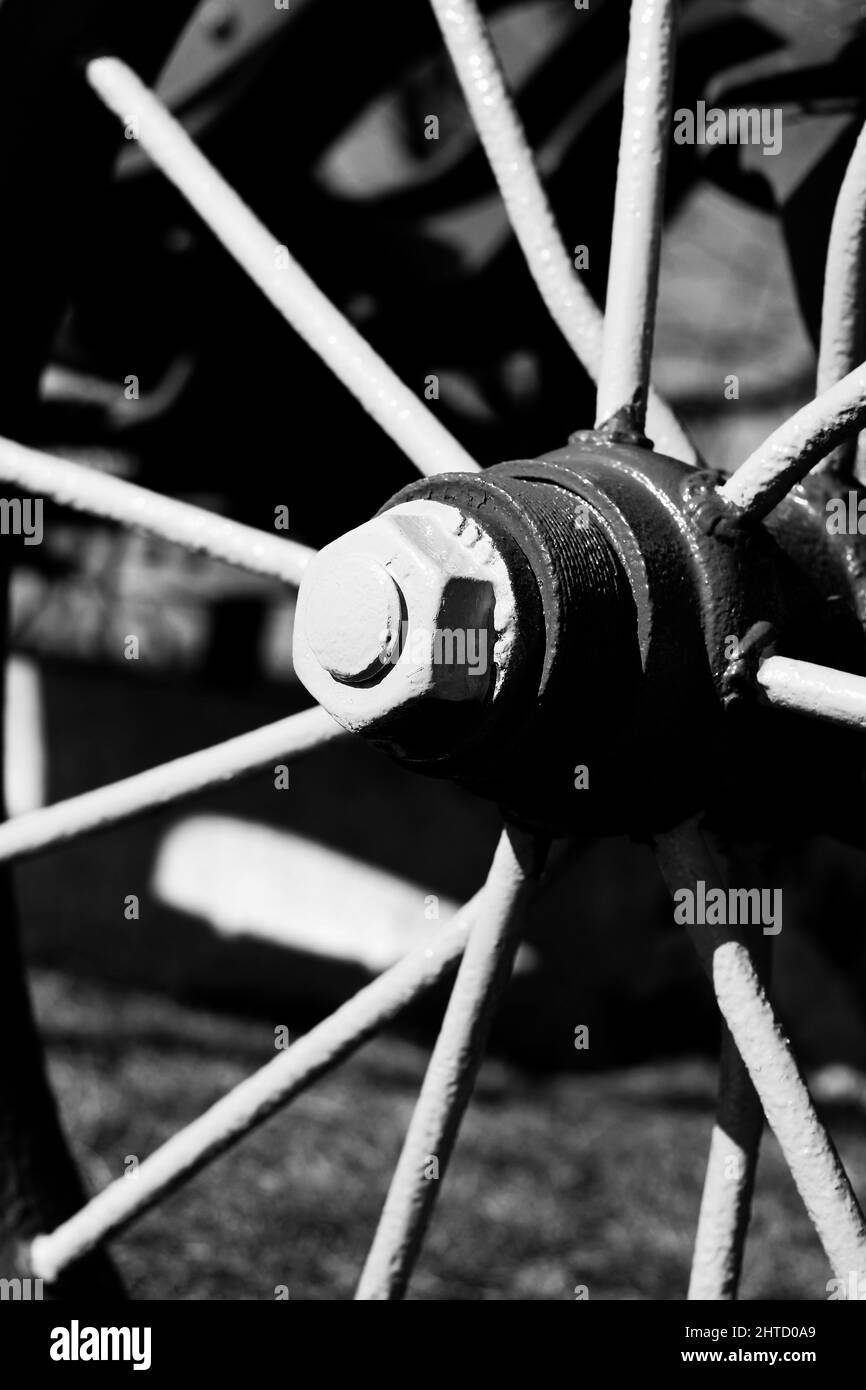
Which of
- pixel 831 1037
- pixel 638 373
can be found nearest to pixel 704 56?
pixel 638 373

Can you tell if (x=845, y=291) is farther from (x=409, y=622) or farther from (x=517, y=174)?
(x=409, y=622)

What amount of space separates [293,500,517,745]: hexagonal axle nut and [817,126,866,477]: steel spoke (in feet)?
1.16

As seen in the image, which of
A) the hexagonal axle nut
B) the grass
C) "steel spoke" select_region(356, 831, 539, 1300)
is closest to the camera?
the hexagonal axle nut

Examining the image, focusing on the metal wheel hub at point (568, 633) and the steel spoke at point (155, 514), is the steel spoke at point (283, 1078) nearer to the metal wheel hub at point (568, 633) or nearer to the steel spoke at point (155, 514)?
the metal wheel hub at point (568, 633)

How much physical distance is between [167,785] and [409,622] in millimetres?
362

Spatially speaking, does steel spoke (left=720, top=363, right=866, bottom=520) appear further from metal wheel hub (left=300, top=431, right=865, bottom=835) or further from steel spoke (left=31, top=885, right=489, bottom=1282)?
steel spoke (left=31, top=885, right=489, bottom=1282)

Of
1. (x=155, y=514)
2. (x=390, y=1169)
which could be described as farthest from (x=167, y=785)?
(x=390, y=1169)

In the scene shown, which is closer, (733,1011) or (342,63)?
(733,1011)

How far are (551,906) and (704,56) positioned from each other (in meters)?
1.94

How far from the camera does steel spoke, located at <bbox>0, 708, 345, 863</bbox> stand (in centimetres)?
119

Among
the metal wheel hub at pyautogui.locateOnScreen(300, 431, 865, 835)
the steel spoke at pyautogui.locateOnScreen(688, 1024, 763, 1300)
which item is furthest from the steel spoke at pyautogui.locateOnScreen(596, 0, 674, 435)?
the steel spoke at pyautogui.locateOnScreen(688, 1024, 763, 1300)

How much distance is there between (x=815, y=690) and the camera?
974 mm

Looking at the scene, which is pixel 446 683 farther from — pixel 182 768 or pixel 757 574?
pixel 182 768

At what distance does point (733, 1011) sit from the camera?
3.45 ft
